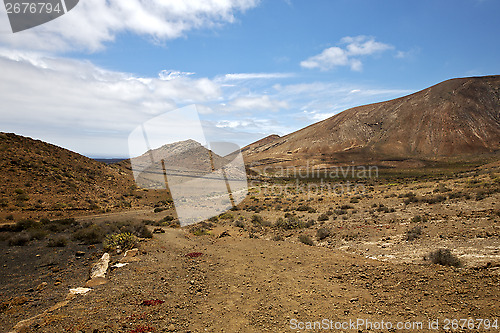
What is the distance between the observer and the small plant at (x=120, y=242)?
37.0 feet

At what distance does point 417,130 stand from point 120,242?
114 m

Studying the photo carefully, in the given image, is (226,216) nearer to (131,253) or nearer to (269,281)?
(131,253)

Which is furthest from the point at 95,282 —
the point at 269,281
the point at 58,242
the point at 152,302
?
the point at 269,281

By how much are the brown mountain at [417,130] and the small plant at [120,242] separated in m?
89.9

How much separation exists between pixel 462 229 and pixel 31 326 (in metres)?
15.5

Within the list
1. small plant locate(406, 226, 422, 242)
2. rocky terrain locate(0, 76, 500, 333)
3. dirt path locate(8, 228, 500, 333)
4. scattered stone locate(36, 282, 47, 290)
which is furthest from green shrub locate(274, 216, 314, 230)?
scattered stone locate(36, 282, 47, 290)

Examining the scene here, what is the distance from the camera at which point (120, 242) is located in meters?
11.6

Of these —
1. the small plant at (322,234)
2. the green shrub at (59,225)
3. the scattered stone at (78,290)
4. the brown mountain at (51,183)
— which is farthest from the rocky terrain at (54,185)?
the small plant at (322,234)

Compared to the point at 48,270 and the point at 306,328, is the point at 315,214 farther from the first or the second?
the point at 48,270

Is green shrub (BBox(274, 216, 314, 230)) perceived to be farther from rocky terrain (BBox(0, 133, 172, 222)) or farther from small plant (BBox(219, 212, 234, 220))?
rocky terrain (BBox(0, 133, 172, 222))

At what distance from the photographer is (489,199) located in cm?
1514

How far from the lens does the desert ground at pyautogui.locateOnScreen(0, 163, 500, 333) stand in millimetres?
5176

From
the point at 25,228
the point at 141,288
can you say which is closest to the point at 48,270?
the point at 141,288

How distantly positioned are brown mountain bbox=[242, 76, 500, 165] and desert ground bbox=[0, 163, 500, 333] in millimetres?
86354
